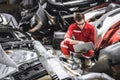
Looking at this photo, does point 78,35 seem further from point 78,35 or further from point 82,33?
point 82,33

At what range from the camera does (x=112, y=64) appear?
427cm

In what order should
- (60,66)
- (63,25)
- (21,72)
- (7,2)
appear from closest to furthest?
(60,66) < (21,72) < (63,25) < (7,2)

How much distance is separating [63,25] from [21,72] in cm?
591

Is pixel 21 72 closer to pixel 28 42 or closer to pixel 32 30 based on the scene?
pixel 28 42

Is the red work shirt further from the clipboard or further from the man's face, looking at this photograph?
the clipboard

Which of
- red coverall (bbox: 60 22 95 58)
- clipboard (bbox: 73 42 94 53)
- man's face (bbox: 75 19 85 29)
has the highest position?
man's face (bbox: 75 19 85 29)

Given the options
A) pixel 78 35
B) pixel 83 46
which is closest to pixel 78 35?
pixel 78 35

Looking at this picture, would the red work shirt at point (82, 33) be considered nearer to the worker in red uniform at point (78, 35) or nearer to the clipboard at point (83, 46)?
the worker in red uniform at point (78, 35)

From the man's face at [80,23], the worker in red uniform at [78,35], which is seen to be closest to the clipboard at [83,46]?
the worker in red uniform at [78,35]

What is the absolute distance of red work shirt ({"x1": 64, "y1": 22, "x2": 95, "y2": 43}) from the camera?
6.16m

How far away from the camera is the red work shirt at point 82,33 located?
6.16 metres

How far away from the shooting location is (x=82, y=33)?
6.21 metres

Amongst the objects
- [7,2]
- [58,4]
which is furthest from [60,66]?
[7,2]

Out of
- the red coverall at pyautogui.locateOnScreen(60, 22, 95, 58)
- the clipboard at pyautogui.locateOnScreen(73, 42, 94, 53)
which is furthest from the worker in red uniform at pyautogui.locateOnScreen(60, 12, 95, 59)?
the clipboard at pyautogui.locateOnScreen(73, 42, 94, 53)
